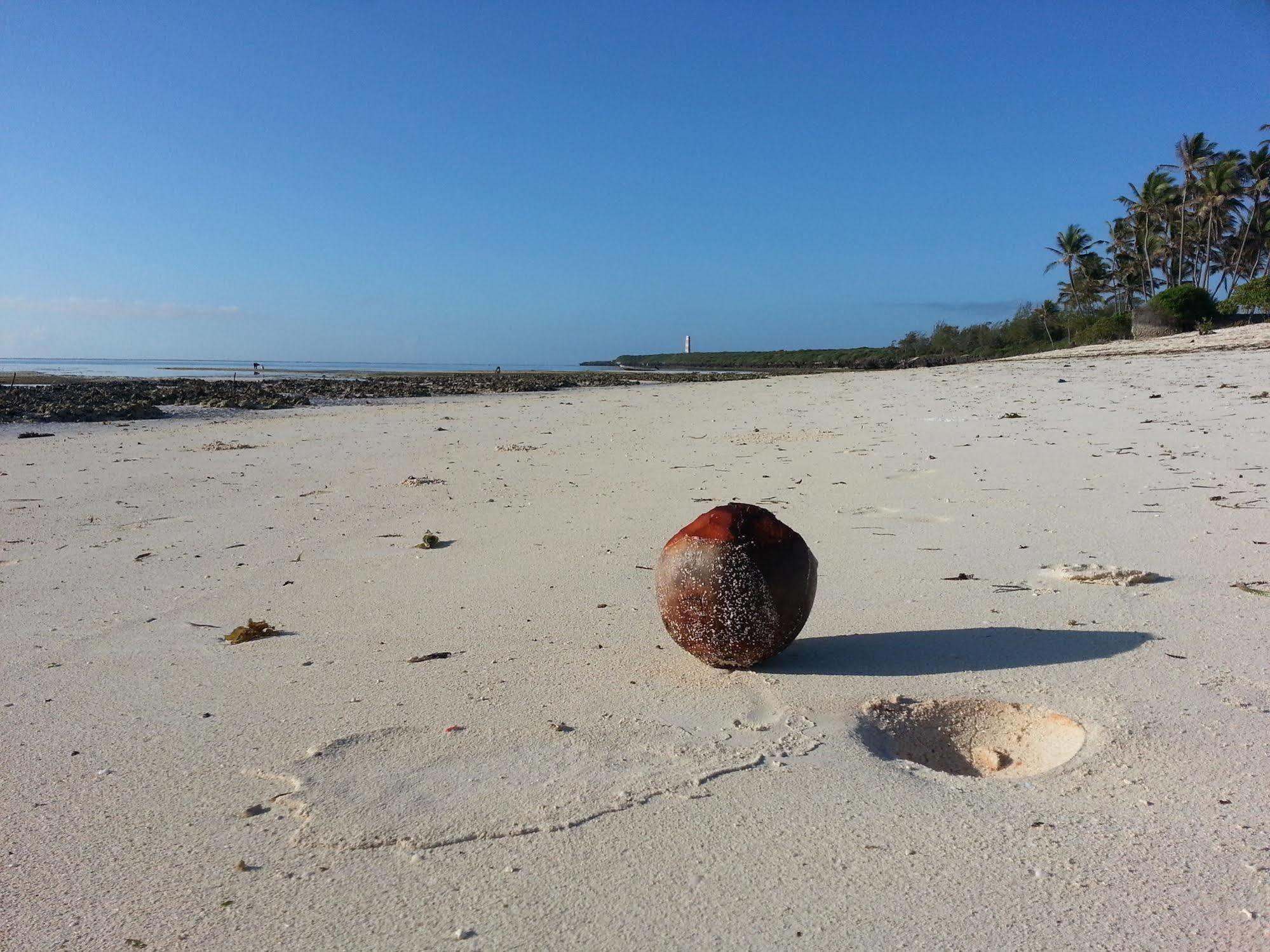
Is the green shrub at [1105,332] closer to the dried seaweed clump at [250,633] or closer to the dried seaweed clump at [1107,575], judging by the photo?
the dried seaweed clump at [1107,575]

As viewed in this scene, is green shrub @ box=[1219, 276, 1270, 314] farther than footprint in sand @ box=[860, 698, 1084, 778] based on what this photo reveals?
Yes

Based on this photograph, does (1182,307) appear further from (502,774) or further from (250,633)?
(502,774)

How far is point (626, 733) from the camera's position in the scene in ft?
9.81

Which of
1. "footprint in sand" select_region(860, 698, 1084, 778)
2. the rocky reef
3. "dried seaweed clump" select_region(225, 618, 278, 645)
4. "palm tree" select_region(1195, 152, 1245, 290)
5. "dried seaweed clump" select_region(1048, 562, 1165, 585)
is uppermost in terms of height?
"palm tree" select_region(1195, 152, 1245, 290)

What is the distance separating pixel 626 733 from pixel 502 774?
1.54 feet

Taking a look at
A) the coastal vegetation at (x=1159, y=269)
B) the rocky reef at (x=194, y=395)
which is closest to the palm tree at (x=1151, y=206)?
the coastal vegetation at (x=1159, y=269)

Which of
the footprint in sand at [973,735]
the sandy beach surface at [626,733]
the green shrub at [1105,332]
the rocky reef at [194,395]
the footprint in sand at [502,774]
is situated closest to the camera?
the sandy beach surface at [626,733]

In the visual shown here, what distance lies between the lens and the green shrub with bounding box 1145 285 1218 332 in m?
35.1

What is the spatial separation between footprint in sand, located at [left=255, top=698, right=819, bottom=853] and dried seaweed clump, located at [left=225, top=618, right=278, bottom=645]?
1.32 m

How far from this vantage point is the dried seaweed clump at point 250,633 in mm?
4008

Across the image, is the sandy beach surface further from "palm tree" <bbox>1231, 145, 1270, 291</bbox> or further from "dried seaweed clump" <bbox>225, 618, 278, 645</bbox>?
"palm tree" <bbox>1231, 145, 1270, 291</bbox>

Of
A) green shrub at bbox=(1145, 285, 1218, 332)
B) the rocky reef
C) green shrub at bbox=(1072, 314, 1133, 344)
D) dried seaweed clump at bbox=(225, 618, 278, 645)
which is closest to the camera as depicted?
dried seaweed clump at bbox=(225, 618, 278, 645)

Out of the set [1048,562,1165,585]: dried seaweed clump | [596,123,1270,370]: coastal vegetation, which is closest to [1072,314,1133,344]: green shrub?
[596,123,1270,370]: coastal vegetation

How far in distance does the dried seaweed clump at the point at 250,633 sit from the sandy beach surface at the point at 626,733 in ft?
0.34
